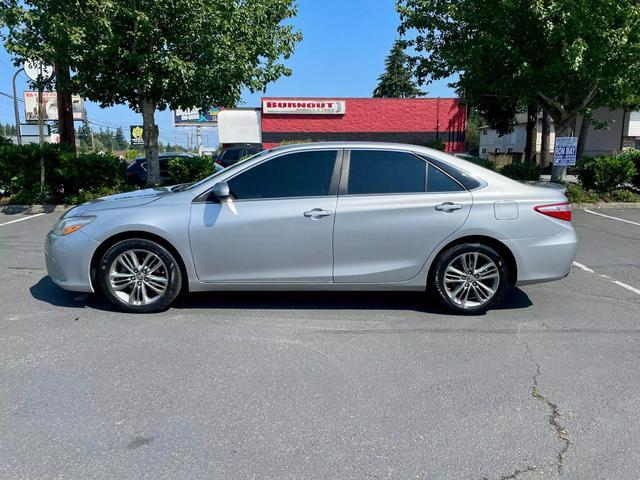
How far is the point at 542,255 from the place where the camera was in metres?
4.88

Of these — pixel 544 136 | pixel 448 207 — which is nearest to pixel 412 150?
pixel 448 207

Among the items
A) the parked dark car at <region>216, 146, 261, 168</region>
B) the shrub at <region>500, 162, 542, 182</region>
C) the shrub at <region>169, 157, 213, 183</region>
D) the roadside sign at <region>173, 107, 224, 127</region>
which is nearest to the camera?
the shrub at <region>169, 157, 213, 183</region>

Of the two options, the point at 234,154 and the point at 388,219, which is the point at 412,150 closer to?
the point at 388,219

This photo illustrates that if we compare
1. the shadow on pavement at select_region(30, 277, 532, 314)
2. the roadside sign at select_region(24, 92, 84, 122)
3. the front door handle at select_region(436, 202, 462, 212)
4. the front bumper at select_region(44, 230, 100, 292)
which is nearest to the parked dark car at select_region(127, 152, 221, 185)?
the roadside sign at select_region(24, 92, 84, 122)

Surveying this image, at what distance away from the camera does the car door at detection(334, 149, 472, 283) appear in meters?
4.76

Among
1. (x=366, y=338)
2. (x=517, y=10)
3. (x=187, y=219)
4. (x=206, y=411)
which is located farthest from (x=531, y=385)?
(x=517, y=10)

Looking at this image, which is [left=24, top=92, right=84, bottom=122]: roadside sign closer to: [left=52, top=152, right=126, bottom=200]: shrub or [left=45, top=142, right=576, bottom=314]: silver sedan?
[left=52, top=152, right=126, bottom=200]: shrub

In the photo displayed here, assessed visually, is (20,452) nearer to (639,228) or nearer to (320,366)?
(320,366)

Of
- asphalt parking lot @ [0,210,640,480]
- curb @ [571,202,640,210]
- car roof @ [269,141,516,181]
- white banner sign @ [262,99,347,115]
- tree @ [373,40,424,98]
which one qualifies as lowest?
asphalt parking lot @ [0,210,640,480]

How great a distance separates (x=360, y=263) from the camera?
15.8 ft

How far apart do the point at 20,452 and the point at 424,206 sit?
11.9ft

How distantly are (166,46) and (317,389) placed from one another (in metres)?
10.1

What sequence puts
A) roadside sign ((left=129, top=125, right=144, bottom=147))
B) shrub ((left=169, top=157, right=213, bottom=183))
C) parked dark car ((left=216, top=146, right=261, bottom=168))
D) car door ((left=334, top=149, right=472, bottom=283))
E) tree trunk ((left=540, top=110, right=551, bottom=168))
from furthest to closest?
1. roadside sign ((left=129, top=125, right=144, bottom=147))
2. tree trunk ((left=540, top=110, right=551, bottom=168))
3. parked dark car ((left=216, top=146, right=261, bottom=168))
4. shrub ((left=169, top=157, right=213, bottom=183))
5. car door ((left=334, top=149, right=472, bottom=283))

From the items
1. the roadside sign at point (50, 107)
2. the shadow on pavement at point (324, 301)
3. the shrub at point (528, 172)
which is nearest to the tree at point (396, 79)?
the roadside sign at point (50, 107)
